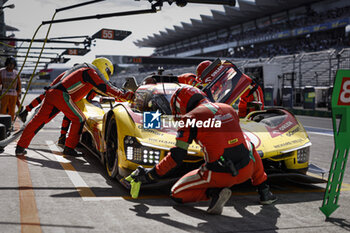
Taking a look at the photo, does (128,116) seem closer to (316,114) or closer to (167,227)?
(167,227)

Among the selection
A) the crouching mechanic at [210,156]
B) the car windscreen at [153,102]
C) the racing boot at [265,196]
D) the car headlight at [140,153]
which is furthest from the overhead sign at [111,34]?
the racing boot at [265,196]

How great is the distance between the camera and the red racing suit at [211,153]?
12.6 ft

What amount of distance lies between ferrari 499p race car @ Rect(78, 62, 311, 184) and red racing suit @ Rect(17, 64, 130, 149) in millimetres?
824

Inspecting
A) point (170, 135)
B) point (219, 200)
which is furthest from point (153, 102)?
point (219, 200)

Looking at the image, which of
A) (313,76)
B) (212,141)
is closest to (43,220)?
(212,141)

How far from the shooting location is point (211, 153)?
389 centimetres

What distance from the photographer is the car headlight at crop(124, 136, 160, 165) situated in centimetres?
444

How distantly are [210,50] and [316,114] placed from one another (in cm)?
5127

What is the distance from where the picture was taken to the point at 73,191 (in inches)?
181

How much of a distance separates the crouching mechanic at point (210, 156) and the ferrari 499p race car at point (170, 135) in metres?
0.46

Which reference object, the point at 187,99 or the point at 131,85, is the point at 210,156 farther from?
the point at 131,85

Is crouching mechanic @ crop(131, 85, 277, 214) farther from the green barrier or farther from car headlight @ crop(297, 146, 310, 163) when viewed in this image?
car headlight @ crop(297, 146, 310, 163)

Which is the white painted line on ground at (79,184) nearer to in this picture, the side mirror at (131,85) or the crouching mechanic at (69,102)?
the crouching mechanic at (69,102)

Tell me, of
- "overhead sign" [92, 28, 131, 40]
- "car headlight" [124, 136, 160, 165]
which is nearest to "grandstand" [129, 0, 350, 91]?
"overhead sign" [92, 28, 131, 40]
